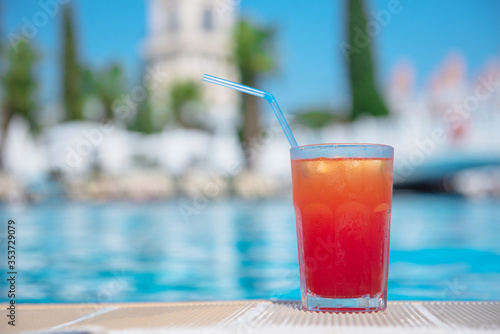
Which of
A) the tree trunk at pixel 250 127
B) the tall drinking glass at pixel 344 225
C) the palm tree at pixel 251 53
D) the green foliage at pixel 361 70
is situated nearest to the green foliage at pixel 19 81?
the palm tree at pixel 251 53

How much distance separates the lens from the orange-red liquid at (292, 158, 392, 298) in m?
1.44

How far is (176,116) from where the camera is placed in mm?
35906

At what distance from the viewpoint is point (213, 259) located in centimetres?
485

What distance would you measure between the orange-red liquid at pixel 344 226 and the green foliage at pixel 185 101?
3354 centimetres

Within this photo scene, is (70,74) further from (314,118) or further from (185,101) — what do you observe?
(314,118)

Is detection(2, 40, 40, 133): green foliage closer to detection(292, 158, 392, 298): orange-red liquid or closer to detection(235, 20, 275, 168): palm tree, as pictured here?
detection(235, 20, 275, 168): palm tree

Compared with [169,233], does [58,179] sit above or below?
above

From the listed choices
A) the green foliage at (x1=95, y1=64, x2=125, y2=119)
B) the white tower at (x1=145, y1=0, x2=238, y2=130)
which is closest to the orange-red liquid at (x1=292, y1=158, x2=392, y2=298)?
the green foliage at (x1=95, y1=64, x2=125, y2=119)

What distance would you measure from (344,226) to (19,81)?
2539 cm

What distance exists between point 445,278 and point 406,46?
88.7ft

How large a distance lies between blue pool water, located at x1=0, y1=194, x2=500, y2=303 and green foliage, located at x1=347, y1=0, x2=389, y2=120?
33.2ft

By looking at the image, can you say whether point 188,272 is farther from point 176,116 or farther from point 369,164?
point 176,116

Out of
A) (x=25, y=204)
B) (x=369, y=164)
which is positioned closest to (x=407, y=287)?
(x=369, y=164)

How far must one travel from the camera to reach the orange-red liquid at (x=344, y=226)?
1.44 meters
